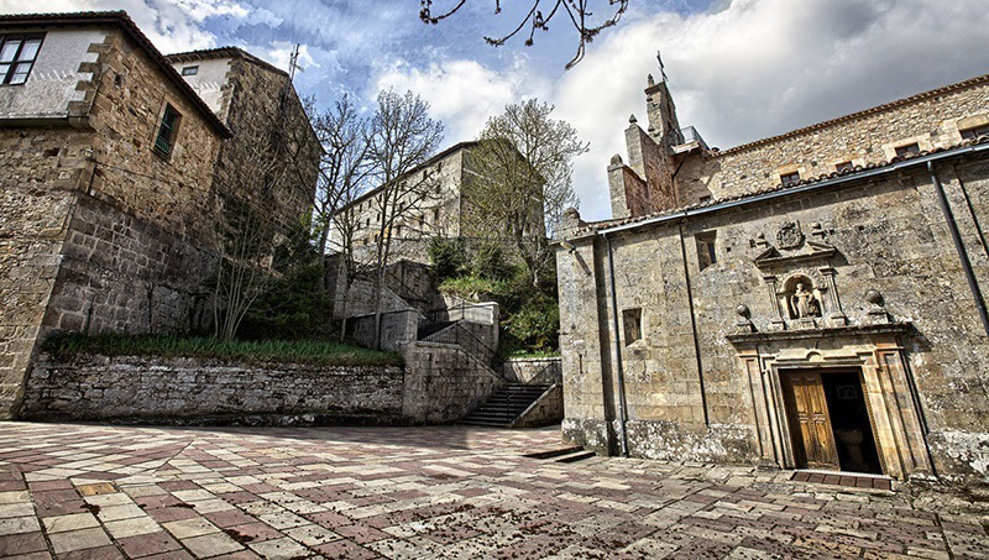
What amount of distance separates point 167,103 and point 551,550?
Answer: 14.7 m

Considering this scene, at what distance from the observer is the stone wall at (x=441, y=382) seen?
1234 centimetres

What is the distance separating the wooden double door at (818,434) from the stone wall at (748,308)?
631mm

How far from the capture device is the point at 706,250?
8305mm

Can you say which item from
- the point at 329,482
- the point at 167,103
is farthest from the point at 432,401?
the point at 167,103

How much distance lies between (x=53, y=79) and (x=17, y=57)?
4.42ft

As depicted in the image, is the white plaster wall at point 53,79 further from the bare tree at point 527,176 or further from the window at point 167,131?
the bare tree at point 527,176

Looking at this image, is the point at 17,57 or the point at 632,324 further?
the point at 17,57

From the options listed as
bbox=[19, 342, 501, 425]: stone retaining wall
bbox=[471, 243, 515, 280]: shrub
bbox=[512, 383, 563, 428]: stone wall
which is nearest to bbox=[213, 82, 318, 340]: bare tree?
bbox=[19, 342, 501, 425]: stone retaining wall

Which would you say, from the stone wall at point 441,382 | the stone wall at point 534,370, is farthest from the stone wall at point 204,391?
the stone wall at point 534,370

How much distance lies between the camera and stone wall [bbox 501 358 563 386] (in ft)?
47.3

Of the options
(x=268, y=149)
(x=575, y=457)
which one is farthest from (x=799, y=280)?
(x=268, y=149)

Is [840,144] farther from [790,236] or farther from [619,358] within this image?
[619,358]

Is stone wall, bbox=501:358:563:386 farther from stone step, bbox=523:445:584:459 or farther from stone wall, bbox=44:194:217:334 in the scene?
stone wall, bbox=44:194:217:334

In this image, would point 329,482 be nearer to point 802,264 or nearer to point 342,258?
point 802,264
